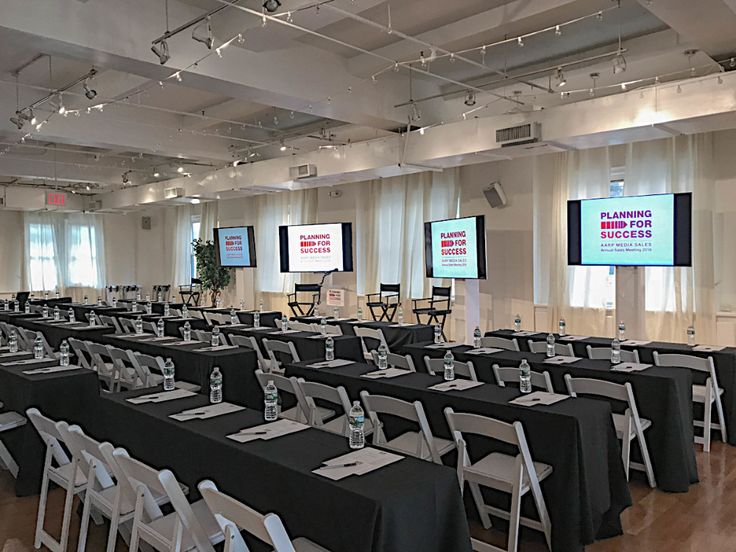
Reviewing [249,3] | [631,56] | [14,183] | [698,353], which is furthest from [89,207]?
[698,353]

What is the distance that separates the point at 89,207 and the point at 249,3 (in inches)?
512

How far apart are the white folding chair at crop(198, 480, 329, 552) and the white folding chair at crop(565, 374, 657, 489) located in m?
2.56

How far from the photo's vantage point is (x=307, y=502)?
2.44 meters

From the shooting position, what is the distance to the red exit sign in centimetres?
1457

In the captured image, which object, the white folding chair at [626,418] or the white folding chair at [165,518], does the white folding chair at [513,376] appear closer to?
the white folding chair at [626,418]

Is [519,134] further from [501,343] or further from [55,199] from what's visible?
[55,199]

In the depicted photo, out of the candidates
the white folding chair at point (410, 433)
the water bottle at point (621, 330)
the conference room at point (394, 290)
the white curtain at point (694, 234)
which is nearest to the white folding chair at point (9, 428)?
the conference room at point (394, 290)

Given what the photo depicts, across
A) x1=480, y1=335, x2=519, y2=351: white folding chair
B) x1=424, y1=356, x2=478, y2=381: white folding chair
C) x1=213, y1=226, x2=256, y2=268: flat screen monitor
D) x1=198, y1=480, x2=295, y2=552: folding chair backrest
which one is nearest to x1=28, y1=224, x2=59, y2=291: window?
x1=213, y1=226, x2=256, y2=268: flat screen monitor

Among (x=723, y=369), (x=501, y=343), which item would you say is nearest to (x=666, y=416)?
(x=723, y=369)

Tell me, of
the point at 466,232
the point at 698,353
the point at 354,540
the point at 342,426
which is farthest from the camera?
the point at 466,232

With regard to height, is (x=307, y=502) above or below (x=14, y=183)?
below

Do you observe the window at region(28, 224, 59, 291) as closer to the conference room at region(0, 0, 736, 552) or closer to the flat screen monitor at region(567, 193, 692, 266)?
the conference room at region(0, 0, 736, 552)

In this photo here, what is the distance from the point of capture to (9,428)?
14.0 feet

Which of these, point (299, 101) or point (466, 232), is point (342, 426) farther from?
point (466, 232)
